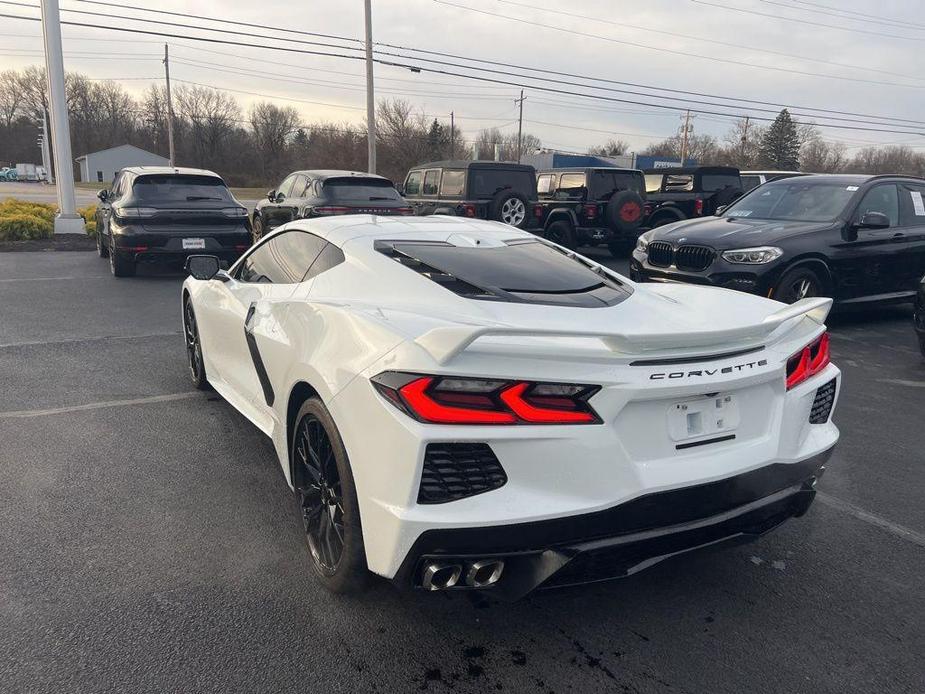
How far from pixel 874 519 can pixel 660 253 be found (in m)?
5.04

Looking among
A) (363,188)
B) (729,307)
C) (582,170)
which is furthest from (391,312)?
(582,170)

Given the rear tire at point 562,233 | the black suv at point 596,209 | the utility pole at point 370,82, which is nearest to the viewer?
the black suv at point 596,209

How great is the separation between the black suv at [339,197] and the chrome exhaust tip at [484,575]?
994cm

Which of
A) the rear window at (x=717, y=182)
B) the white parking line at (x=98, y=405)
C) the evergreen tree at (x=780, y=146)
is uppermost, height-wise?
the evergreen tree at (x=780, y=146)

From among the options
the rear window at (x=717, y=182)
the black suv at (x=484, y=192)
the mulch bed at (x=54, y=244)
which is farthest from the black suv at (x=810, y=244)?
the mulch bed at (x=54, y=244)

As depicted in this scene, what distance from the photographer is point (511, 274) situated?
3.14 m

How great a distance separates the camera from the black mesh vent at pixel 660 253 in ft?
26.2

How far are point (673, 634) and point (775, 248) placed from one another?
582cm

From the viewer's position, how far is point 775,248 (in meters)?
7.38

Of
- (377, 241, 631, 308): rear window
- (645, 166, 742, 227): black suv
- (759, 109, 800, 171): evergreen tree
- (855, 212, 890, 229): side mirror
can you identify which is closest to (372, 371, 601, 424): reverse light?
(377, 241, 631, 308): rear window

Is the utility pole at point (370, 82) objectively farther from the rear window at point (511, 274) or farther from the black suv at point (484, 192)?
the rear window at point (511, 274)

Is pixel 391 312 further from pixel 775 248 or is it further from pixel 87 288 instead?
pixel 87 288

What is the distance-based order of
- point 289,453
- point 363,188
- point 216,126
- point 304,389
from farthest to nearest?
point 216,126
point 363,188
point 289,453
point 304,389

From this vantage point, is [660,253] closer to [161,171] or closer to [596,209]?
[596,209]
